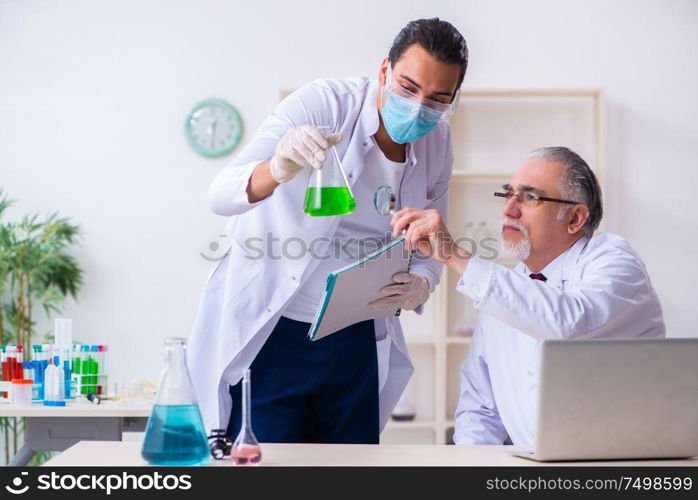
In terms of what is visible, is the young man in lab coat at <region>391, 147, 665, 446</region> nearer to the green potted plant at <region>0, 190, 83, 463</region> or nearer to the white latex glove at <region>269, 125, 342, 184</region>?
the white latex glove at <region>269, 125, 342, 184</region>

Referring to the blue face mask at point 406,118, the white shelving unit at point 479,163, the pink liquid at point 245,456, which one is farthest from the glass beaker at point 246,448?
the white shelving unit at point 479,163

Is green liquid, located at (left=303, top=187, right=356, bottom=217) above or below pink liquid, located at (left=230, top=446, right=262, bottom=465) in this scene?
above

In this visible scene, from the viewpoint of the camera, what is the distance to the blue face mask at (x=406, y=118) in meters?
1.77

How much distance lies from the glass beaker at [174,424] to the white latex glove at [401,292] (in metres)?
0.65

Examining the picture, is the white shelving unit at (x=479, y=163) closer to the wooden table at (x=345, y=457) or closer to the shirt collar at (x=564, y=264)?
the shirt collar at (x=564, y=264)

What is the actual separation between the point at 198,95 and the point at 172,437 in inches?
142

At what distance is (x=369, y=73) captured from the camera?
455 cm

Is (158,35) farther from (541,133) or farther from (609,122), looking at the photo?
(609,122)

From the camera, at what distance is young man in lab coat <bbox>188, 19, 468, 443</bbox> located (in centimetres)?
175

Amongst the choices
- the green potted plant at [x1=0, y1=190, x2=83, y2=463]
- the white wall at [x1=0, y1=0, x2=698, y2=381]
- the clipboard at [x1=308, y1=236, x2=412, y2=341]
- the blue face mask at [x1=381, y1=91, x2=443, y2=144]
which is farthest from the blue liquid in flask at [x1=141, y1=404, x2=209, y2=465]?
the white wall at [x1=0, y1=0, x2=698, y2=381]

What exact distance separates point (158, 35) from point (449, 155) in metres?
3.03
